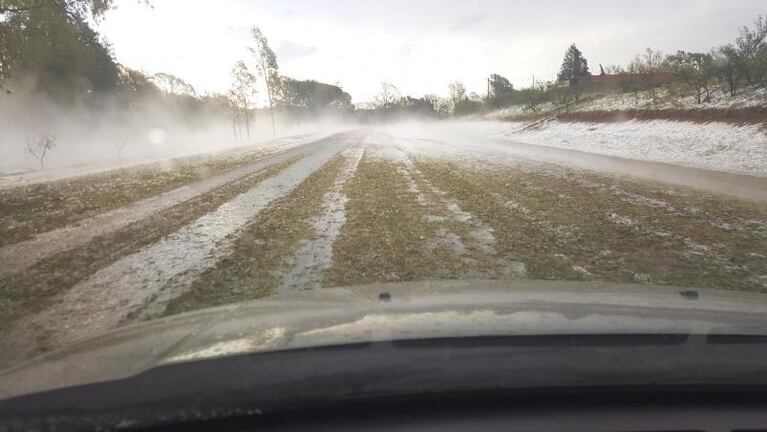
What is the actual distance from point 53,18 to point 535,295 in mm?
16604

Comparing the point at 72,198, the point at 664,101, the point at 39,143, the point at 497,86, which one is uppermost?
the point at 497,86

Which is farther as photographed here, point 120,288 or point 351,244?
point 351,244

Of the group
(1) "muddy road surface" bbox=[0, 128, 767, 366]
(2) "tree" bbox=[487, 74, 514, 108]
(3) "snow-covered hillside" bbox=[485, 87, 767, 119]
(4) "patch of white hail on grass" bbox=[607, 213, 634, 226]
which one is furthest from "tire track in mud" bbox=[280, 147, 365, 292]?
(2) "tree" bbox=[487, 74, 514, 108]

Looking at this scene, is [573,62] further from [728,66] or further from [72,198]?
[72,198]

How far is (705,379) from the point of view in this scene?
74.4 inches

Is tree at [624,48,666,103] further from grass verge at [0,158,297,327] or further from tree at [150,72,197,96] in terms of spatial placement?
tree at [150,72,197,96]

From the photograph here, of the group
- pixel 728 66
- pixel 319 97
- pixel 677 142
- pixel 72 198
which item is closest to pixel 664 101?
pixel 728 66

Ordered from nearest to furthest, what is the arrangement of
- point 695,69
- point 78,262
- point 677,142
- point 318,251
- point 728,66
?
point 78,262 < point 318,251 < point 677,142 < point 728,66 < point 695,69

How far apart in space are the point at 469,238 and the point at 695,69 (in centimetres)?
→ 2725

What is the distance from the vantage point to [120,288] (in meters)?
5.53

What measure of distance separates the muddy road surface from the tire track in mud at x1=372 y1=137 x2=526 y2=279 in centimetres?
3

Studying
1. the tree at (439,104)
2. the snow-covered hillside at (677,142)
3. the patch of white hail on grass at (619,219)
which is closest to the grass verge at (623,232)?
the patch of white hail on grass at (619,219)

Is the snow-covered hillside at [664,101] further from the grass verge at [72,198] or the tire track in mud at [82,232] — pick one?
the tire track in mud at [82,232]

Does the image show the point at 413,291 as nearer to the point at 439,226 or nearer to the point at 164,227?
the point at 439,226
